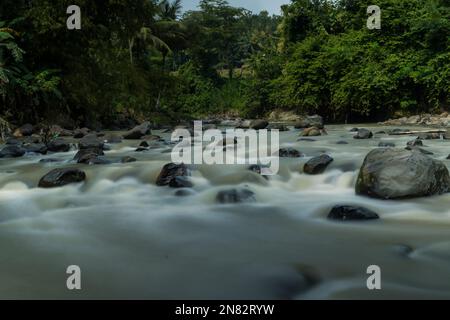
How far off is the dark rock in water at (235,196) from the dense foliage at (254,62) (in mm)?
8246

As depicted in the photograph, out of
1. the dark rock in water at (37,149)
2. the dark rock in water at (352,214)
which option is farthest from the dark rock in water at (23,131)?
the dark rock in water at (352,214)

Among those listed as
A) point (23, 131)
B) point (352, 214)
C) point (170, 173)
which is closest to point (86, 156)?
point (170, 173)

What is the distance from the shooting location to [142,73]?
20.7 m

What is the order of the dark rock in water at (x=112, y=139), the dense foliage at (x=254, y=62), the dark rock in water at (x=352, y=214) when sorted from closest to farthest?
the dark rock in water at (x=352, y=214)
the dark rock in water at (x=112, y=139)
the dense foliage at (x=254, y=62)

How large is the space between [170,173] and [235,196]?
1297 mm

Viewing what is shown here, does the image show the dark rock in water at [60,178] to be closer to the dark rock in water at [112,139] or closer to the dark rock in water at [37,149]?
the dark rock in water at [37,149]

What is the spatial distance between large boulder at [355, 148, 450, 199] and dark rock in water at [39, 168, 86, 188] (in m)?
3.84

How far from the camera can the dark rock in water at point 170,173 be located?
20.1 ft

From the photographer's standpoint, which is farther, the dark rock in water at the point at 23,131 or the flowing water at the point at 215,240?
the dark rock in water at the point at 23,131

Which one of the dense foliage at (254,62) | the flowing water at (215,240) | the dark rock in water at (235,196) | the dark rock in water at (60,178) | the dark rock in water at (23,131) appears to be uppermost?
the dense foliage at (254,62)

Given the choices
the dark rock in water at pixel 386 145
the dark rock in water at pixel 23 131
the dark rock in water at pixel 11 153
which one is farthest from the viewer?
the dark rock in water at pixel 23 131

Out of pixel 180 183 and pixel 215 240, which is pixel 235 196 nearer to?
pixel 180 183

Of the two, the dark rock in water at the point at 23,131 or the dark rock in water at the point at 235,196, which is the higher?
the dark rock in water at the point at 23,131

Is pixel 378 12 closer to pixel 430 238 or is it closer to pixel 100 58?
pixel 100 58
